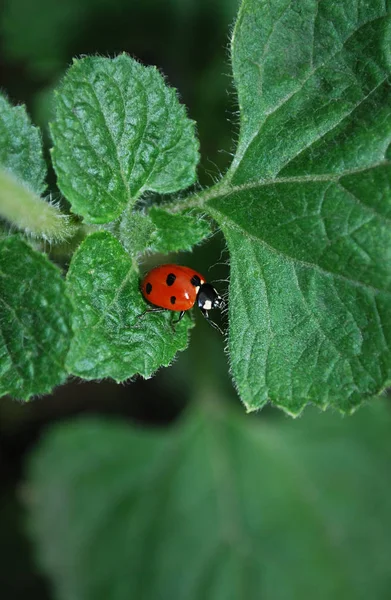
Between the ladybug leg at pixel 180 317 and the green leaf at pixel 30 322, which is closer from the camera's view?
the green leaf at pixel 30 322

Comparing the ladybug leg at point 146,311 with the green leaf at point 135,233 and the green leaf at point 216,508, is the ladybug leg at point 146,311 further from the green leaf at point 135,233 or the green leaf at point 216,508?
the green leaf at point 216,508

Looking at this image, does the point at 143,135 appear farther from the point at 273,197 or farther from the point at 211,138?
the point at 211,138

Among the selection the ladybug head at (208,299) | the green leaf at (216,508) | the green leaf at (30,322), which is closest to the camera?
the green leaf at (30,322)

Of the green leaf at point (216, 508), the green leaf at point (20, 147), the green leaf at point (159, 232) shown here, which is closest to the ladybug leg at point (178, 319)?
the green leaf at point (159, 232)

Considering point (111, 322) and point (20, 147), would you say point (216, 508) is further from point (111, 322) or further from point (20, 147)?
point (20, 147)

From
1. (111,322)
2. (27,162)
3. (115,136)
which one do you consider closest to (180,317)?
(111,322)

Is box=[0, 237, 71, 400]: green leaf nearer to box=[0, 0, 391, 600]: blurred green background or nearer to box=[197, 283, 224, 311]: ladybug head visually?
box=[197, 283, 224, 311]: ladybug head
